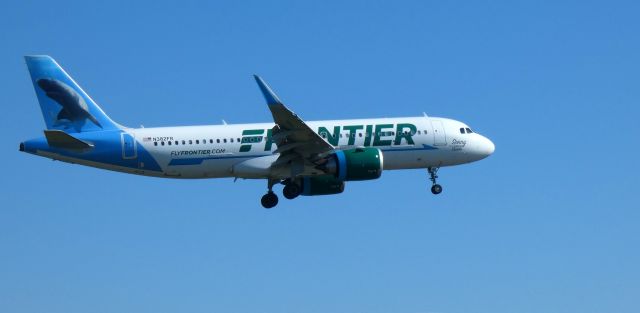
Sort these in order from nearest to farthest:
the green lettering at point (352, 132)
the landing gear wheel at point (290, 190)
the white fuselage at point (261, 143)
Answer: the white fuselage at point (261, 143)
the green lettering at point (352, 132)
the landing gear wheel at point (290, 190)

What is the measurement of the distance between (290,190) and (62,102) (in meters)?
15.2

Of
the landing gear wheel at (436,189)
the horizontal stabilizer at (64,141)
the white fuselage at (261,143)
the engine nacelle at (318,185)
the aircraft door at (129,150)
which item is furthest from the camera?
the landing gear wheel at (436,189)

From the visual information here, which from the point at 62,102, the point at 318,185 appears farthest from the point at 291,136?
the point at 62,102

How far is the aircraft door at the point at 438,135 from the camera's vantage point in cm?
7825

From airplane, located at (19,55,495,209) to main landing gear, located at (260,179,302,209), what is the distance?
0.21 ft

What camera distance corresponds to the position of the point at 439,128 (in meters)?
78.8

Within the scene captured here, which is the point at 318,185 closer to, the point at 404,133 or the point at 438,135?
the point at 404,133

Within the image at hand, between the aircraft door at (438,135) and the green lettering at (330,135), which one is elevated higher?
the aircraft door at (438,135)

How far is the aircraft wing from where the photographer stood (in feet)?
233

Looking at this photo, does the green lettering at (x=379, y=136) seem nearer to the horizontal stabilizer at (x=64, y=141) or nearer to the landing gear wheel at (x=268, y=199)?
the landing gear wheel at (x=268, y=199)

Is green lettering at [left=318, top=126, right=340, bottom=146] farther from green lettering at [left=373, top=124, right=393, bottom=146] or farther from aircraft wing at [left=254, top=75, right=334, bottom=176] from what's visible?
green lettering at [left=373, top=124, right=393, bottom=146]

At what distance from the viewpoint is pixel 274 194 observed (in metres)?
78.4

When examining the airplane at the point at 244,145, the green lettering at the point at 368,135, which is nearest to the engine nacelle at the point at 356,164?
the airplane at the point at 244,145

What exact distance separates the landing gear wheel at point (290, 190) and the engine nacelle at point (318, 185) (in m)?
0.85
